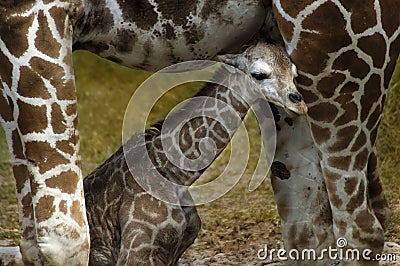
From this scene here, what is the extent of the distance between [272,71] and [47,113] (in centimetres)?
108

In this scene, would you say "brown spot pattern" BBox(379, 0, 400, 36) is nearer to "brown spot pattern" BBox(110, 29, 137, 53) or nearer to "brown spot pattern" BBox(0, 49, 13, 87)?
"brown spot pattern" BBox(110, 29, 137, 53)

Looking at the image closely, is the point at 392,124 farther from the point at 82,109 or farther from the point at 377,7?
the point at 377,7

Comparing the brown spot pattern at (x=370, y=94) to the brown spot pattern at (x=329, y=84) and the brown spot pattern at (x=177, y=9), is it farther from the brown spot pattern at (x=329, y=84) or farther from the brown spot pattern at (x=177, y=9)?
the brown spot pattern at (x=177, y=9)

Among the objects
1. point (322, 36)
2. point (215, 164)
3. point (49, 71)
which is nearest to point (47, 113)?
point (49, 71)

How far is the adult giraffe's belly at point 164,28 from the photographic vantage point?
5.17m

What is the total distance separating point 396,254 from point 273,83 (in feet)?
5.84

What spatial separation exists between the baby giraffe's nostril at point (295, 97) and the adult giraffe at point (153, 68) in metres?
0.12

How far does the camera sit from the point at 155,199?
5.49 meters

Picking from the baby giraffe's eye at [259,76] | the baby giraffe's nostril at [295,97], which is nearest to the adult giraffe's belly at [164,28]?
the baby giraffe's eye at [259,76]

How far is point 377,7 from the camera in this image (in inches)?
200

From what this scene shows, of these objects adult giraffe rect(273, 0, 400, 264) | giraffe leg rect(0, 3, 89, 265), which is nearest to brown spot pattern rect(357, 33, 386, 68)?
adult giraffe rect(273, 0, 400, 264)

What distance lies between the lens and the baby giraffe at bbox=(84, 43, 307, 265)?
531 centimetres

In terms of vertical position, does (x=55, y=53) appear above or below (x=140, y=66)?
above

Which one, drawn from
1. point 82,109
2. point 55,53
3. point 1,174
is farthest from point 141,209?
point 82,109
